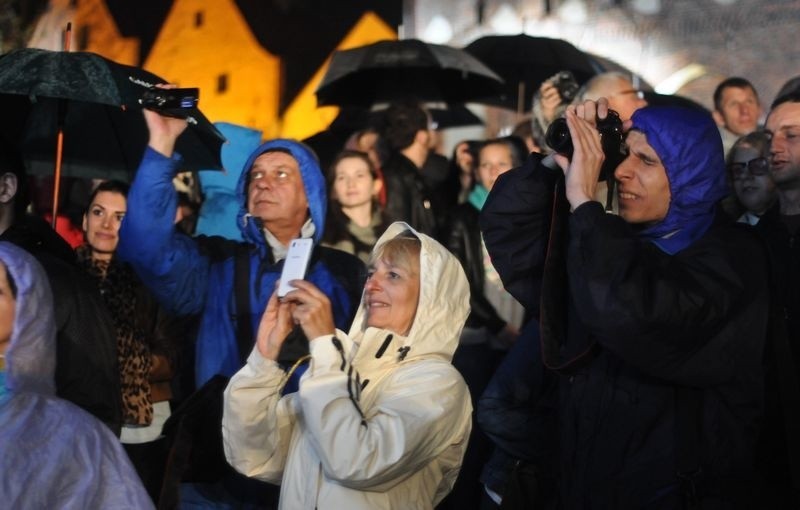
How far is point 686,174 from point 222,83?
7.42 metres

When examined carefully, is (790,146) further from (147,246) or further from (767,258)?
(147,246)

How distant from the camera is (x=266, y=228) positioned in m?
4.85

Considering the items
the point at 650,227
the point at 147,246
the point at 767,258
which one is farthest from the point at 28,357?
the point at 767,258

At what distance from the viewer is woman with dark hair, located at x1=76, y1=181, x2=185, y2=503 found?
5.28 m

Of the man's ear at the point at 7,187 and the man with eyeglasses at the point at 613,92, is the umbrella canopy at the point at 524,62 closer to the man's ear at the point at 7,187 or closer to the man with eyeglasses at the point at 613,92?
the man with eyeglasses at the point at 613,92

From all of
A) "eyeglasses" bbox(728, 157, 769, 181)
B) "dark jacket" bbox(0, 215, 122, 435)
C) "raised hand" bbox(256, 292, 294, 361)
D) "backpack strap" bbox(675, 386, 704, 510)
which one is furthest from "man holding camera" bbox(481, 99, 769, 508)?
"eyeglasses" bbox(728, 157, 769, 181)

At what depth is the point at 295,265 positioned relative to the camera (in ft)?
12.5

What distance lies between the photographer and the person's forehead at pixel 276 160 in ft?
16.1

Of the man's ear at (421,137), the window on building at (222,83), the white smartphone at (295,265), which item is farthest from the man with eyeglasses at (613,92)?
the window on building at (222,83)

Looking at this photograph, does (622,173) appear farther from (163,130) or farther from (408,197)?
(408,197)

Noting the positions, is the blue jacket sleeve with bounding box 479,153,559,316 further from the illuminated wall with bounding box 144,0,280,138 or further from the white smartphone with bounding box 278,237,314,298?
the illuminated wall with bounding box 144,0,280,138

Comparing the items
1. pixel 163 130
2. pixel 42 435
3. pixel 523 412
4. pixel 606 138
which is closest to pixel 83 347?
pixel 42 435

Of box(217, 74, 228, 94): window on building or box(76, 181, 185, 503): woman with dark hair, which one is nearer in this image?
box(76, 181, 185, 503): woman with dark hair

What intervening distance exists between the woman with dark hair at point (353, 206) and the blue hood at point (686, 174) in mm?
2957
